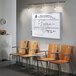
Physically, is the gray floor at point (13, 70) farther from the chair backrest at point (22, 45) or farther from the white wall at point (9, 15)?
the white wall at point (9, 15)

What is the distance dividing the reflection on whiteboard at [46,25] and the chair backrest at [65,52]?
505 millimetres

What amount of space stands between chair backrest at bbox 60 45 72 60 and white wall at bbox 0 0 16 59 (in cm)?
276

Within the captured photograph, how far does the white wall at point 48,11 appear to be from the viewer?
6.54 metres

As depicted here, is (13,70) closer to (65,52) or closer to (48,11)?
(65,52)

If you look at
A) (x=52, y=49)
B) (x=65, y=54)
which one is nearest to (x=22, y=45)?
(x=52, y=49)

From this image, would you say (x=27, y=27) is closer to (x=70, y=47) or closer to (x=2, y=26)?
(x=2, y=26)

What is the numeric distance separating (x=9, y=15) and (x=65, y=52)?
3.60 m

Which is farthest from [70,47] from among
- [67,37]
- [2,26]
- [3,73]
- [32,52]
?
[2,26]

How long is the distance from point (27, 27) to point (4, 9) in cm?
168

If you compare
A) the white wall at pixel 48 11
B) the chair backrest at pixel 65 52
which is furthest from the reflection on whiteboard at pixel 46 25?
the chair backrest at pixel 65 52

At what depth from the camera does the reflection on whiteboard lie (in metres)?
6.98

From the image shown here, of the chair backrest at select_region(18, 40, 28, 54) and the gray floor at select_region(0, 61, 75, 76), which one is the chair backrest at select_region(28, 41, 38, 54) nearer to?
the chair backrest at select_region(18, 40, 28, 54)

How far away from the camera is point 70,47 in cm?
641

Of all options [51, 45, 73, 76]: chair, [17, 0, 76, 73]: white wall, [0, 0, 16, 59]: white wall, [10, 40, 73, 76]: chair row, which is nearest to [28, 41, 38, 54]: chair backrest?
[10, 40, 73, 76]: chair row
